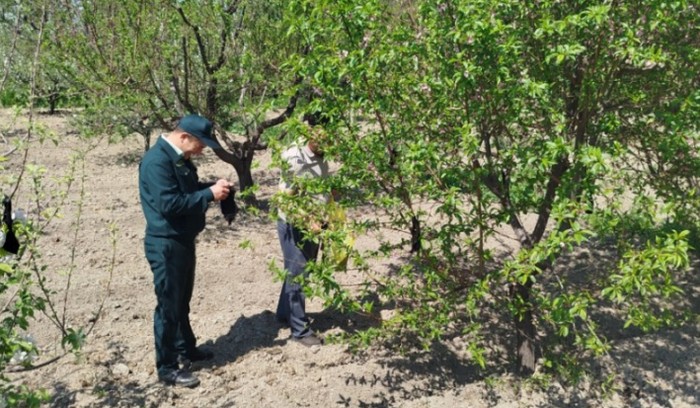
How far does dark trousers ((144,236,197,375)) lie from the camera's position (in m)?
3.89

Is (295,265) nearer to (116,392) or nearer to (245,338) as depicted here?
(245,338)

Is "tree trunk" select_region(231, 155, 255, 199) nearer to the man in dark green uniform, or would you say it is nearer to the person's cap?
the man in dark green uniform

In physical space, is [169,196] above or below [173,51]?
below

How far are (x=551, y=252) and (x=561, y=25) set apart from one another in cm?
98

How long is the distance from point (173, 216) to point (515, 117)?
192cm

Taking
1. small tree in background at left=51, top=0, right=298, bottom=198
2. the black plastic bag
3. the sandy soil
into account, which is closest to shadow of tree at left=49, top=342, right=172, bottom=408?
the sandy soil

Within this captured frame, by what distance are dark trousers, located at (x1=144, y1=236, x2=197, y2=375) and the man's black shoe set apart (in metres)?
0.04

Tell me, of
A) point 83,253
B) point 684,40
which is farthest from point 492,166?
point 83,253

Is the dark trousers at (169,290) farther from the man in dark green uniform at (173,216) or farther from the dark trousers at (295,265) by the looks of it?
the dark trousers at (295,265)

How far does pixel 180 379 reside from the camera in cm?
402

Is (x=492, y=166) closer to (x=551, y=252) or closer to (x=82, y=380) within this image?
(x=551, y=252)

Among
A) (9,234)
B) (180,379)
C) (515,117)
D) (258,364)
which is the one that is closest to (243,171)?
(258,364)

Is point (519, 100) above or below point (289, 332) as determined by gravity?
above

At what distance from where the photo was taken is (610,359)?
4.35 metres
